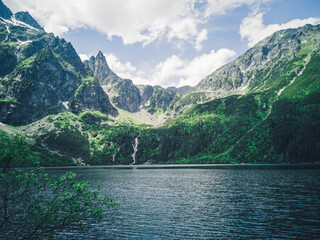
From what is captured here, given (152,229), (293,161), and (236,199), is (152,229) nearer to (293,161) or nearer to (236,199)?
(236,199)

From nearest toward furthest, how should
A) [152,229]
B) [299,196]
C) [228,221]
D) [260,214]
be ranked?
[152,229], [228,221], [260,214], [299,196]

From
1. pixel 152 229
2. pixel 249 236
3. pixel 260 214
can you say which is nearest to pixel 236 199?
pixel 260 214

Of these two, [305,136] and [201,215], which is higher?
[305,136]

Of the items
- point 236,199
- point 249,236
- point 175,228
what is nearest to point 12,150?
point 175,228

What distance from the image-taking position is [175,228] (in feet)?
110

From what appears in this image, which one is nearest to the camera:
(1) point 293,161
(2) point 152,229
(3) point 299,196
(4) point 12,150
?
(4) point 12,150

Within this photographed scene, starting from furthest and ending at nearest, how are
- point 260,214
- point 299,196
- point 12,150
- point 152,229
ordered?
point 299,196, point 260,214, point 152,229, point 12,150

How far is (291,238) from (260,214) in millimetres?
11703

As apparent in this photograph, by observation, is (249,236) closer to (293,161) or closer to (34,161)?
(34,161)

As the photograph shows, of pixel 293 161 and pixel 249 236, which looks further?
pixel 293 161

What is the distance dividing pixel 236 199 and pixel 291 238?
2562cm

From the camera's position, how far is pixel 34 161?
19.4 metres

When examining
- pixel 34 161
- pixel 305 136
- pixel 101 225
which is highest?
pixel 305 136

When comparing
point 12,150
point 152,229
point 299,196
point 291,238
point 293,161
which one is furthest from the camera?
point 293,161
